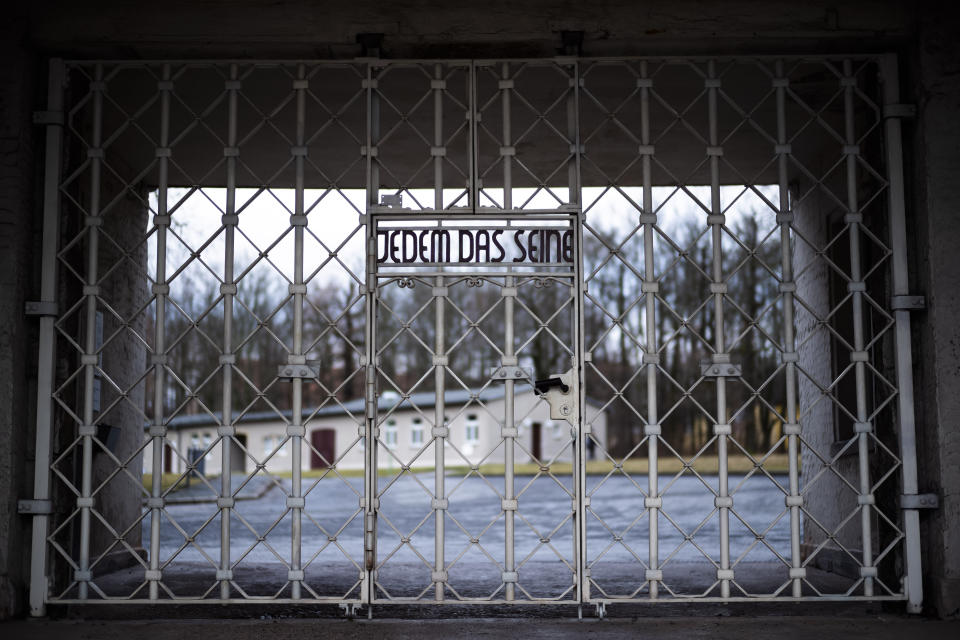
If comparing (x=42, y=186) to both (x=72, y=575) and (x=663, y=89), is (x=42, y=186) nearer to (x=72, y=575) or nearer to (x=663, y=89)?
(x=72, y=575)

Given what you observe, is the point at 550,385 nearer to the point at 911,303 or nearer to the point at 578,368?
the point at 578,368

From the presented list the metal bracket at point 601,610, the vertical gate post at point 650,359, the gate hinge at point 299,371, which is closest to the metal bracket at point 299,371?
the gate hinge at point 299,371

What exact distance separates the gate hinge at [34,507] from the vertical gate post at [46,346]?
0.07ft

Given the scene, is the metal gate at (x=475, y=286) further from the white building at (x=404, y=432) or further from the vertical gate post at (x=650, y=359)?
the white building at (x=404, y=432)

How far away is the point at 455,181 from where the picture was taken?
905 cm

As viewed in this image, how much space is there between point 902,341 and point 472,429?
39460 mm

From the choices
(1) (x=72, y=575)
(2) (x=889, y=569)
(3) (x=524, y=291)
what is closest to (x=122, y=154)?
(1) (x=72, y=575)

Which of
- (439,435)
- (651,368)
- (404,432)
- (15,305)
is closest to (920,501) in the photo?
(651,368)

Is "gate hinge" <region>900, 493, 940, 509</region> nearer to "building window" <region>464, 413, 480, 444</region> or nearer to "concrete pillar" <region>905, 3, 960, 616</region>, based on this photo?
"concrete pillar" <region>905, 3, 960, 616</region>

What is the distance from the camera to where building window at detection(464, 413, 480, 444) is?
43.8 m

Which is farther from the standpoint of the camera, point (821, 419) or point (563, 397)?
point (821, 419)

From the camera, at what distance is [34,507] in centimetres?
500

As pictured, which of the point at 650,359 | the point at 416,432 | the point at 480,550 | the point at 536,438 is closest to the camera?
the point at 650,359

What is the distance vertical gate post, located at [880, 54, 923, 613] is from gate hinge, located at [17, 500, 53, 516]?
15.1 ft
